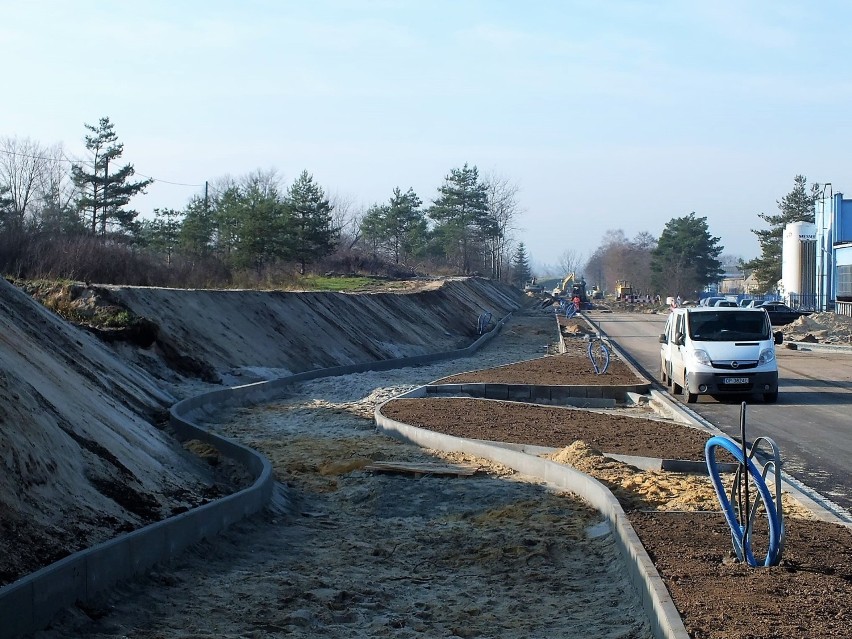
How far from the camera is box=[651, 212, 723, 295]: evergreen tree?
102000mm

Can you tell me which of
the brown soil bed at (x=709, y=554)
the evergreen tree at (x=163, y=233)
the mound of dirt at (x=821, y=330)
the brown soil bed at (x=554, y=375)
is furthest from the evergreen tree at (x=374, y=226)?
the brown soil bed at (x=709, y=554)

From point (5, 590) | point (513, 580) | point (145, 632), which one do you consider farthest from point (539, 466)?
point (5, 590)

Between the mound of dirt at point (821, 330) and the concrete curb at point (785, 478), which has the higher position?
the mound of dirt at point (821, 330)

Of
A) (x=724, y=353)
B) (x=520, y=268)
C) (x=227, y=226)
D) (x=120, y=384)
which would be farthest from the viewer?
(x=520, y=268)

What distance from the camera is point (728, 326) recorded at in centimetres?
2059

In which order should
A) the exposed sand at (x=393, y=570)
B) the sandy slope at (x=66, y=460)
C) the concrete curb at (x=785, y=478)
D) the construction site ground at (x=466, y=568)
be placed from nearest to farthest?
1. the construction site ground at (x=466, y=568)
2. the exposed sand at (x=393, y=570)
3. the sandy slope at (x=66, y=460)
4. the concrete curb at (x=785, y=478)

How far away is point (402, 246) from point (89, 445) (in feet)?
290

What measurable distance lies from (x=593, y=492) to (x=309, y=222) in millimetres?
48948

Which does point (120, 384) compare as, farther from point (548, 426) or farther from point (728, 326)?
point (728, 326)

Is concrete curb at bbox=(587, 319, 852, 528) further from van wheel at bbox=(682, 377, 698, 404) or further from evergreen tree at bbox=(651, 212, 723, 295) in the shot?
evergreen tree at bbox=(651, 212, 723, 295)

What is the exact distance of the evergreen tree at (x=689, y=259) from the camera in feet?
335

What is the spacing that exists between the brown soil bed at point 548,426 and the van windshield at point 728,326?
4512 mm

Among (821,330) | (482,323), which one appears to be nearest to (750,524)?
(821,330)

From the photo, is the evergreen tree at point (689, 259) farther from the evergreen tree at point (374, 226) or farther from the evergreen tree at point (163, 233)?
the evergreen tree at point (163, 233)
